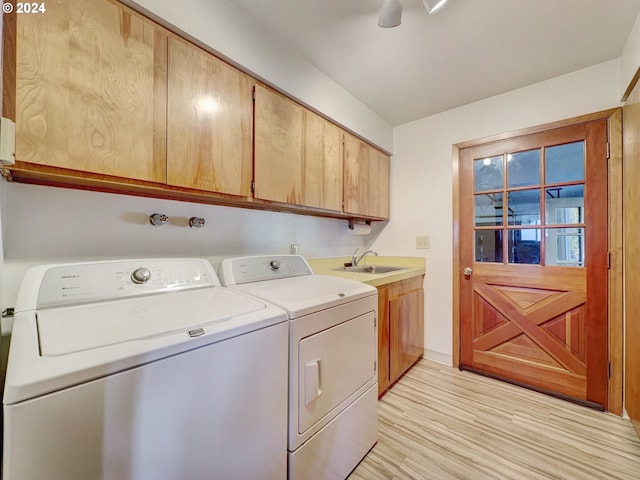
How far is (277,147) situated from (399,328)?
164cm

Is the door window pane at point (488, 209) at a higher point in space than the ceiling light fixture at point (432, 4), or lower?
lower

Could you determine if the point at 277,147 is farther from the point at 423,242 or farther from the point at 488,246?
the point at 488,246

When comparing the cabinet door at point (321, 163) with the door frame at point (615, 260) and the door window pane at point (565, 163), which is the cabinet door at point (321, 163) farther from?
the door frame at point (615, 260)

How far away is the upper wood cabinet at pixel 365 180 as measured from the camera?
2223 millimetres

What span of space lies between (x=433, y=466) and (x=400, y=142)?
2.65 meters

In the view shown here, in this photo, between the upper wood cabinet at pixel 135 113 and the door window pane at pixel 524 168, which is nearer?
the upper wood cabinet at pixel 135 113

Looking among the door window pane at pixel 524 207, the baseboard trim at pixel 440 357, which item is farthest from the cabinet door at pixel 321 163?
the baseboard trim at pixel 440 357

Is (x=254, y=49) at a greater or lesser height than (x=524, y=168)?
greater

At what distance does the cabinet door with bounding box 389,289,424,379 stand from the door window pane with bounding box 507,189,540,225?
39.5 inches

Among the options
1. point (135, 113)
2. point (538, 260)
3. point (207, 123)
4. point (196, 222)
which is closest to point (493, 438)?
point (538, 260)

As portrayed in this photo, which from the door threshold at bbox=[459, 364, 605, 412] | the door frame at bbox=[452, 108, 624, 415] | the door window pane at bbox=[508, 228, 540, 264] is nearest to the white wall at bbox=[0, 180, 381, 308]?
the door window pane at bbox=[508, 228, 540, 264]

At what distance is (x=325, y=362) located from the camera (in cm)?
115

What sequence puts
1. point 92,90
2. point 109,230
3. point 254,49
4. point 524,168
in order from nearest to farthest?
point 92,90
point 109,230
point 254,49
point 524,168

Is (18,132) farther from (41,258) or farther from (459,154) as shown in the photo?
(459,154)
